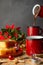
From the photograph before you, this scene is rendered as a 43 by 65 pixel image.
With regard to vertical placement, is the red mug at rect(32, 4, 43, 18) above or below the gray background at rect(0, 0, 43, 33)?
below

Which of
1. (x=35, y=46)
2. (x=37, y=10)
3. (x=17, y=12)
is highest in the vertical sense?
(x=17, y=12)

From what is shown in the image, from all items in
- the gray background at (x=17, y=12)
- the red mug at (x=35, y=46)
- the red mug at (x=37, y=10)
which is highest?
the gray background at (x=17, y=12)

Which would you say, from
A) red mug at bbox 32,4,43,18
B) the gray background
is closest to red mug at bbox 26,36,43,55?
red mug at bbox 32,4,43,18

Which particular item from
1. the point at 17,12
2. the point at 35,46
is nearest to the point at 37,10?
the point at 35,46

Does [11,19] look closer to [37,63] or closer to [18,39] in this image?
[18,39]

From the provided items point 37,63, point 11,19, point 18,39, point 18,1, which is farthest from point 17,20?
point 37,63

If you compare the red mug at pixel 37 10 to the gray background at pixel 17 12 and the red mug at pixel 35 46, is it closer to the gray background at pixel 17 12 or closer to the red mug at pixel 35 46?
the red mug at pixel 35 46

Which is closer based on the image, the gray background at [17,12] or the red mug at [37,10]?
the red mug at [37,10]

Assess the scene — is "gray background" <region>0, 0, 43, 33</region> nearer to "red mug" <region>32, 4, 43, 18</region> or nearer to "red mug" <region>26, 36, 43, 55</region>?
"red mug" <region>32, 4, 43, 18</region>

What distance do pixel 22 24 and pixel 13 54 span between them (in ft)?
3.84

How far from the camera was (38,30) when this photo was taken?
3.43 ft

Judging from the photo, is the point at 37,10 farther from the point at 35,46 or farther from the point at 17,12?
the point at 17,12

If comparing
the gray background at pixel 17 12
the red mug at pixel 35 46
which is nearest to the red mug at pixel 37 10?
the red mug at pixel 35 46

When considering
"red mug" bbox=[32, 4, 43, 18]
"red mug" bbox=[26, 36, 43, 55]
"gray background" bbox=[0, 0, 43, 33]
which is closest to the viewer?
"red mug" bbox=[26, 36, 43, 55]
